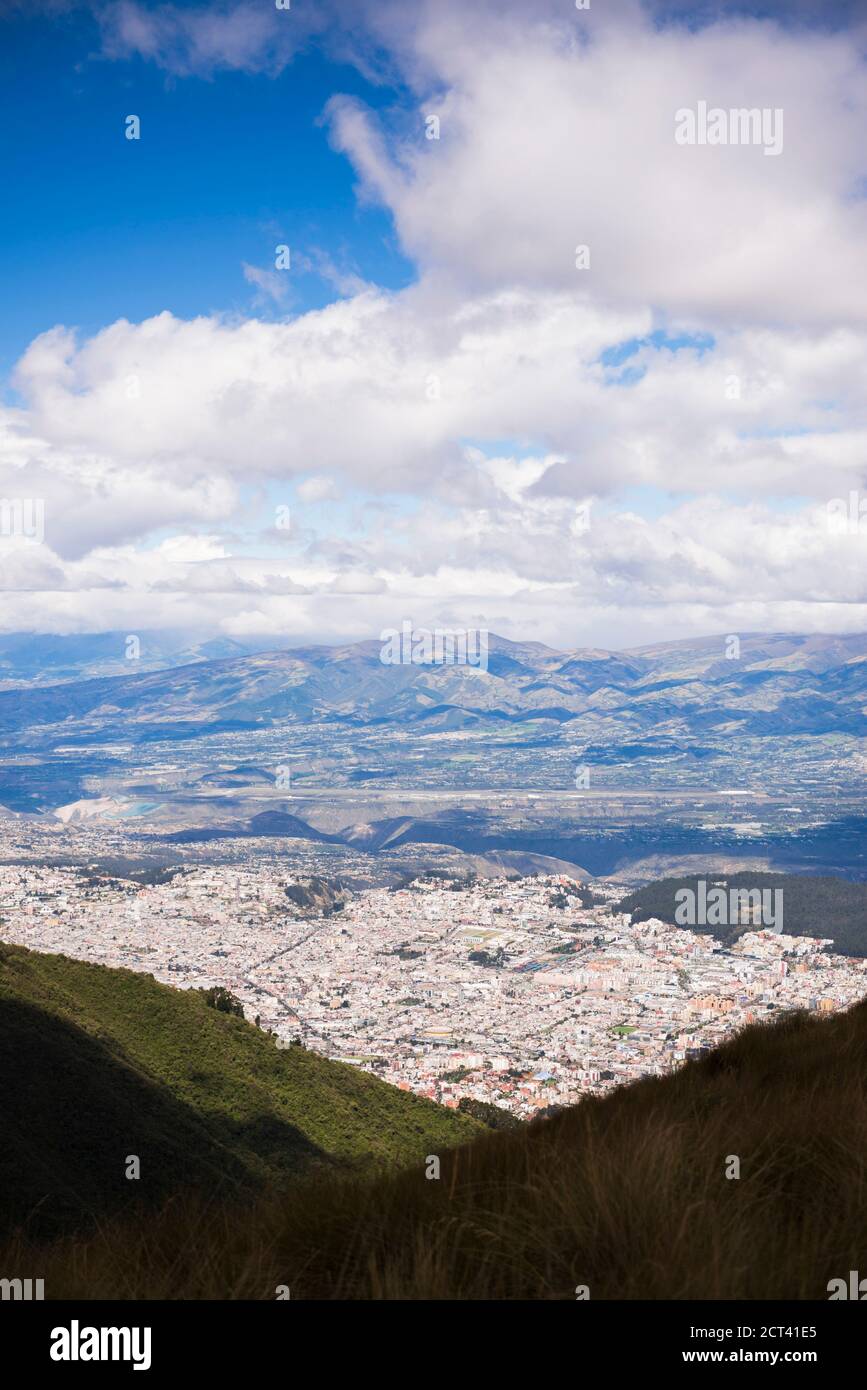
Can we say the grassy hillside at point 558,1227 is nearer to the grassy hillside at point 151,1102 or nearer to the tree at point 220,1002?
the grassy hillside at point 151,1102

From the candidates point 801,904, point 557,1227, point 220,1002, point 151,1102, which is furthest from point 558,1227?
point 801,904

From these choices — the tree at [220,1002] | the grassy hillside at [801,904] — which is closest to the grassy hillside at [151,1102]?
the tree at [220,1002]

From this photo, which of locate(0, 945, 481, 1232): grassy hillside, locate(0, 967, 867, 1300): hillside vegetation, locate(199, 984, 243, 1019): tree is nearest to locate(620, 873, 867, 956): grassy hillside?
locate(199, 984, 243, 1019): tree

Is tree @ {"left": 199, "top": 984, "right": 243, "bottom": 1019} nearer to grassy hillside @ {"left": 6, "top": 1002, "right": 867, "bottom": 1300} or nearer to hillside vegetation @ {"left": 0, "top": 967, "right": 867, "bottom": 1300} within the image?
hillside vegetation @ {"left": 0, "top": 967, "right": 867, "bottom": 1300}

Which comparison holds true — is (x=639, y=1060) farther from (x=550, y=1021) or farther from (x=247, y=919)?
(x=247, y=919)
